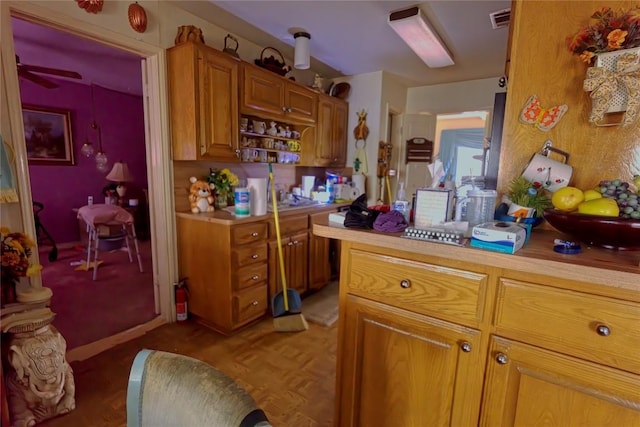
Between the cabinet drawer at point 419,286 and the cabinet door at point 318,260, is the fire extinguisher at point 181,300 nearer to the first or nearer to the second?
the cabinet door at point 318,260

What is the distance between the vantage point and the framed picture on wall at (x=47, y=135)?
406 centimetres

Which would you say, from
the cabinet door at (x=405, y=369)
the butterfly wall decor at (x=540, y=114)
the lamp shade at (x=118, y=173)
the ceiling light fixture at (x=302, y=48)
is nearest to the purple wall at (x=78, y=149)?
the lamp shade at (x=118, y=173)

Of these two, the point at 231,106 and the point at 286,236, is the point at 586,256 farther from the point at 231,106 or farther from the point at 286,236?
the point at 231,106

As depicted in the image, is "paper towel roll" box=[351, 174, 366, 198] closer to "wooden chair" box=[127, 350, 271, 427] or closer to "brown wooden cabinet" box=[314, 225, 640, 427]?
"brown wooden cabinet" box=[314, 225, 640, 427]

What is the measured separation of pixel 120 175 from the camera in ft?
15.3

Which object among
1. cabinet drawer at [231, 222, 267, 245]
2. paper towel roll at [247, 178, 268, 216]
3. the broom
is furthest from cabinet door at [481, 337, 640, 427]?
paper towel roll at [247, 178, 268, 216]

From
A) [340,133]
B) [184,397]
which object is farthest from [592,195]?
[340,133]

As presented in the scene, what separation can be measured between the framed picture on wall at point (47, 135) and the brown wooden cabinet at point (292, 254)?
3.80m

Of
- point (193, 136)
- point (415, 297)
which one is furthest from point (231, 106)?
point (415, 297)

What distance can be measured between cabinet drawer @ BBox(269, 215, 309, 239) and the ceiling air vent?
214cm

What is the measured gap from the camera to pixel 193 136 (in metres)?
2.25

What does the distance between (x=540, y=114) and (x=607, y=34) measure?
30cm

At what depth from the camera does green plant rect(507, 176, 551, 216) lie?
1.13m

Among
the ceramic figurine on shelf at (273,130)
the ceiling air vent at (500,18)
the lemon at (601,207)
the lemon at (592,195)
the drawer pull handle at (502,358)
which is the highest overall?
the ceiling air vent at (500,18)
